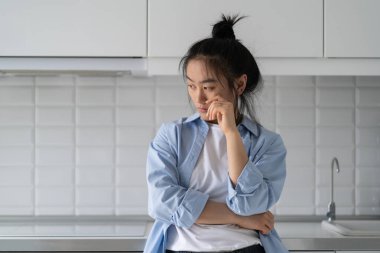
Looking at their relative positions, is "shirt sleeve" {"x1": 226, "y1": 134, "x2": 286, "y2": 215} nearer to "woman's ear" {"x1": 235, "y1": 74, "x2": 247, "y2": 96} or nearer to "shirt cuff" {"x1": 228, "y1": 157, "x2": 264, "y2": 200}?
"shirt cuff" {"x1": 228, "y1": 157, "x2": 264, "y2": 200}

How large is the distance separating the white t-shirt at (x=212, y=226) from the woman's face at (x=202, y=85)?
98mm

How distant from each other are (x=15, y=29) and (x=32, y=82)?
39 centimetres

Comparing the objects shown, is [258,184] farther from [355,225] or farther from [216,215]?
[355,225]

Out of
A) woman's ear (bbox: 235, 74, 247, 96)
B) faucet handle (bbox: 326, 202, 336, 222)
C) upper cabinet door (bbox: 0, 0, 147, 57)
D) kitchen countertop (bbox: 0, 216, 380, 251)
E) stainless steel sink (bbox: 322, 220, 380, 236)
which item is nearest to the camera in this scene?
woman's ear (bbox: 235, 74, 247, 96)

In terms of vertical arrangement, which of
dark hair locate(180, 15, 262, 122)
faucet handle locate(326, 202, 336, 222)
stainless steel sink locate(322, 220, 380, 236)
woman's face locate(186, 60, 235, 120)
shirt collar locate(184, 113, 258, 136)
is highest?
dark hair locate(180, 15, 262, 122)

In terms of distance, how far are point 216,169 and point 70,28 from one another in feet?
2.66

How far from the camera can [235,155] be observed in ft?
4.53

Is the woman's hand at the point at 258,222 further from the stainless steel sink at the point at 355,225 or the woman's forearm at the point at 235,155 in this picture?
the stainless steel sink at the point at 355,225

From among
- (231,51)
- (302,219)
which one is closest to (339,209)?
(302,219)

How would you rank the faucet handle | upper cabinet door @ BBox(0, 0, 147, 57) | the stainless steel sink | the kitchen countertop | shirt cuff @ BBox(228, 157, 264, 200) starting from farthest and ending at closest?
the faucet handle
the stainless steel sink
upper cabinet door @ BBox(0, 0, 147, 57)
the kitchen countertop
shirt cuff @ BBox(228, 157, 264, 200)

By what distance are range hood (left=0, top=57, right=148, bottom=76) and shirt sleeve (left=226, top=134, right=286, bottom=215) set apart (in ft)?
2.22

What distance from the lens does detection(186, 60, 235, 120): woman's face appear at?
4.67 feet

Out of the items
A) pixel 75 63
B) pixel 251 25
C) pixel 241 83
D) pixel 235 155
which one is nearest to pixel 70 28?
pixel 75 63

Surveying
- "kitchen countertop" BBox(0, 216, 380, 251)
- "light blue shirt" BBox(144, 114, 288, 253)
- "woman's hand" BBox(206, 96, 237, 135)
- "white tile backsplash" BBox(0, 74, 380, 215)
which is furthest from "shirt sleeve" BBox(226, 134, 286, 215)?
"white tile backsplash" BBox(0, 74, 380, 215)
